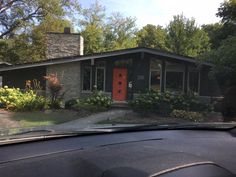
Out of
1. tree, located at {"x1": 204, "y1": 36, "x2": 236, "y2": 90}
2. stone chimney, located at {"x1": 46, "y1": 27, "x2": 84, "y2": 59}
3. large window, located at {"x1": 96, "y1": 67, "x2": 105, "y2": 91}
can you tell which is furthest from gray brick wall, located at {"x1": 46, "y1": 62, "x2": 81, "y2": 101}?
tree, located at {"x1": 204, "y1": 36, "x2": 236, "y2": 90}

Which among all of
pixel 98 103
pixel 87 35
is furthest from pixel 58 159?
pixel 87 35

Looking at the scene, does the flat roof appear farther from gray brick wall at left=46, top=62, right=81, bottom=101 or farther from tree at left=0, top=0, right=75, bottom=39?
tree at left=0, top=0, right=75, bottom=39

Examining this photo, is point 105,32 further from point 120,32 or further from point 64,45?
point 64,45

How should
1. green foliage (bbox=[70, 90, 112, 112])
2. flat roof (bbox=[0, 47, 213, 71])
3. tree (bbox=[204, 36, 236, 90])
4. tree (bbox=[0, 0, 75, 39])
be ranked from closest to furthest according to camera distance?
1. tree (bbox=[204, 36, 236, 90])
2. green foliage (bbox=[70, 90, 112, 112])
3. flat roof (bbox=[0, 47, 213, 71])
4. tree (bbox=[0, 0, 75, 39])

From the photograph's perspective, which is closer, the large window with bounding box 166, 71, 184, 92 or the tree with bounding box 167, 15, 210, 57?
the large window with bounding box 166, 71, 184, 92

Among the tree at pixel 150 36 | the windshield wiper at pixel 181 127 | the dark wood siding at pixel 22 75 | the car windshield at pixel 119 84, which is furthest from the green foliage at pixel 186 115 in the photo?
the tree at pixel 150 36

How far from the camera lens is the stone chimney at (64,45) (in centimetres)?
3425

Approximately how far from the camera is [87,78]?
99.8 ft

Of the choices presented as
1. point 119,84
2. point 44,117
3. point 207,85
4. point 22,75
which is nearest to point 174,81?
point 207,85

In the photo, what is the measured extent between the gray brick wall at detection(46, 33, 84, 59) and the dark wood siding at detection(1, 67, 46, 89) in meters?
3.92

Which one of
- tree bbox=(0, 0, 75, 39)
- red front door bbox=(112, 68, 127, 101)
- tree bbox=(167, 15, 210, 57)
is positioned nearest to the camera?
red front door bbox=(112, 68, 127, 101)

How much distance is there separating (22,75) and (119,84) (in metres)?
6.09

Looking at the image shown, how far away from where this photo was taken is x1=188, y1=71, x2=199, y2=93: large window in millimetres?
29859

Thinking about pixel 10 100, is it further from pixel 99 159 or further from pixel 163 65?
pixel 99 159
